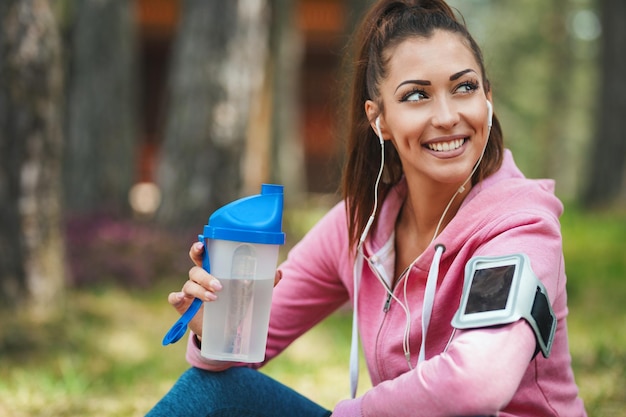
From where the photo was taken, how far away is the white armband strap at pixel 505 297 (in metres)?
1.85

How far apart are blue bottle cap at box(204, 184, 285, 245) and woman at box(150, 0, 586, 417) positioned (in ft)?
0.42

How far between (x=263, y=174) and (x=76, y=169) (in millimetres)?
1970

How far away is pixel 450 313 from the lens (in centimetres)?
222

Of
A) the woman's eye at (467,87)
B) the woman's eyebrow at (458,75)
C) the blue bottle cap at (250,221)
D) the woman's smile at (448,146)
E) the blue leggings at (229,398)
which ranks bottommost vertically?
the blue leggings at (229,398)

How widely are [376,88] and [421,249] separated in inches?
18.5

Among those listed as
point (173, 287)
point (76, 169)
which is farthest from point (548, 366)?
point (76, 169)

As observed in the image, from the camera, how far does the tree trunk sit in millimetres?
7180

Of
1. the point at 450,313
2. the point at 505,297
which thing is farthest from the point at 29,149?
the point at 505,297

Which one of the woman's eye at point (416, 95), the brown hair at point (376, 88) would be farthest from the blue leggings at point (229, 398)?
the woman's eye at point (416, 95)

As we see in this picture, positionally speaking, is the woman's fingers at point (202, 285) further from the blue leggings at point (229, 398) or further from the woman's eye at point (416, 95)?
the woman's eye at point (416, 95)

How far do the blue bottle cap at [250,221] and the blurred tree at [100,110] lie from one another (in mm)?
6964

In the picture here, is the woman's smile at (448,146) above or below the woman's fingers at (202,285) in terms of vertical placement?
above

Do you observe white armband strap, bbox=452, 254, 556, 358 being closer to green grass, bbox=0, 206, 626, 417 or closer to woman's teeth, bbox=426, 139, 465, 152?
woman's teeth, bbox=426, 139, 465, 152

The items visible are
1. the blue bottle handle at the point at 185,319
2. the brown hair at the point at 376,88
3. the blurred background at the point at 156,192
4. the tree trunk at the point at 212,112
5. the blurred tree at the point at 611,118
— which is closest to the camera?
the blue bottle handle at the point at 185,319
